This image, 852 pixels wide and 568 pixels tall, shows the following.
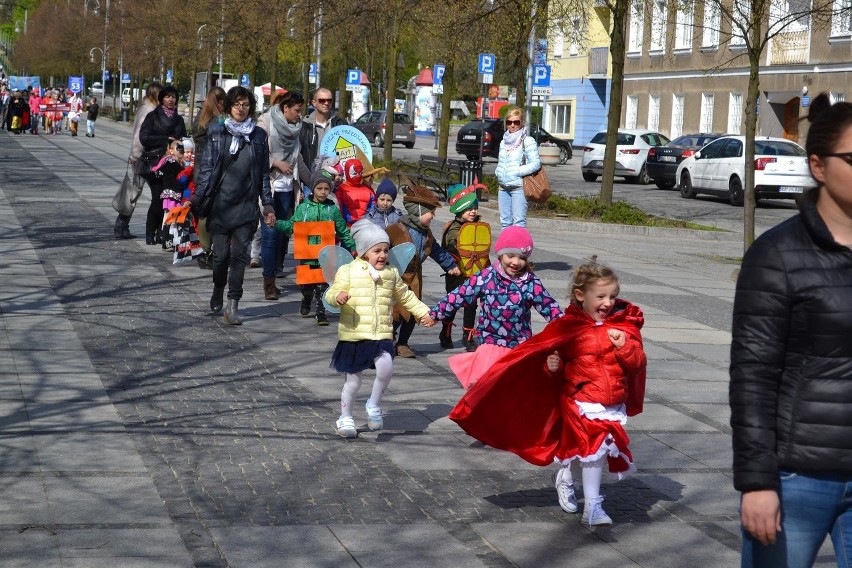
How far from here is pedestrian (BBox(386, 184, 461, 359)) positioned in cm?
1003

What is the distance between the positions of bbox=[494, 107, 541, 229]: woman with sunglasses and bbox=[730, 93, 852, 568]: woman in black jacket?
1122 centimetres

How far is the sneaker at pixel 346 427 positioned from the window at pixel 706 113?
43.7 meters

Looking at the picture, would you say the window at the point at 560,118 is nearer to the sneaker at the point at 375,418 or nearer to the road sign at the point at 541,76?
the road sign at the point at 541,76

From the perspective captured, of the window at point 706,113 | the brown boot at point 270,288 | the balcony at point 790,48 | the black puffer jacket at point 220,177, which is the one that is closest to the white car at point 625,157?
the balcony at point 790,48

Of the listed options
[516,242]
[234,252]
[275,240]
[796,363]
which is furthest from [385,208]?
[796,363]

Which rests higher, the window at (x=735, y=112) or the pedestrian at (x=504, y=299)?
the window at (x=735, y=112)

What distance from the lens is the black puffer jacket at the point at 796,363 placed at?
3266mm

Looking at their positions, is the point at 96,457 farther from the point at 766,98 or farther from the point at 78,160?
the point at 766,98

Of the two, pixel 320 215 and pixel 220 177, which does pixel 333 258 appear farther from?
pixel 220 177

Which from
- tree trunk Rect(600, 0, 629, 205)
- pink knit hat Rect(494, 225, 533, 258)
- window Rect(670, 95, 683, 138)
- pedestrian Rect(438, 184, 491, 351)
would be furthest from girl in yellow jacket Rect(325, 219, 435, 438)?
window Rect(670, 95, 683, 138)

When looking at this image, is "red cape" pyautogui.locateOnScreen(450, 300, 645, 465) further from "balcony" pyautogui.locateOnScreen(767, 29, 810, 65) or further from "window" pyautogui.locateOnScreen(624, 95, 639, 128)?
"window" pyautogui.locateOnScreen(624, 95, 639, 128)

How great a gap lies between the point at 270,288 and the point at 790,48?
112ft

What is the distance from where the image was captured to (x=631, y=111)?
5678cm

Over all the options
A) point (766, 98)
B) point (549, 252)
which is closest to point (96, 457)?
point (549, 252)
